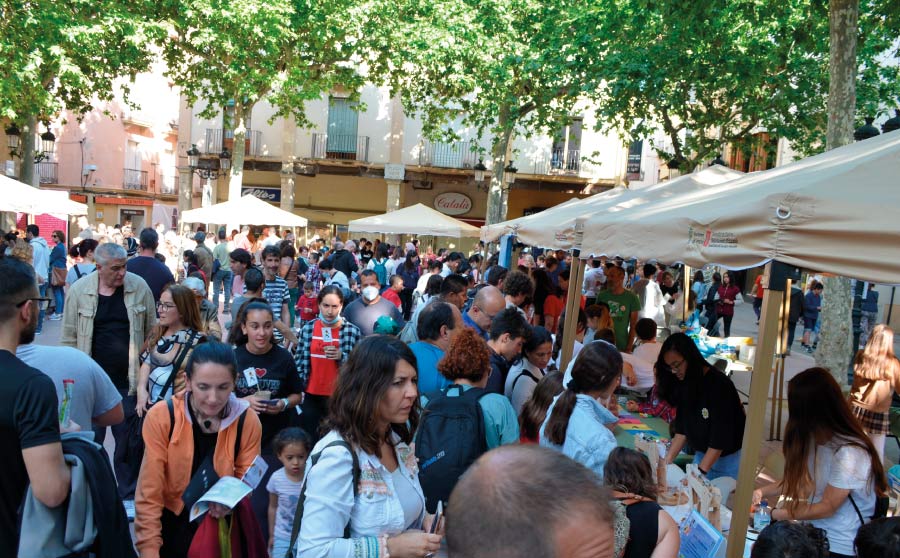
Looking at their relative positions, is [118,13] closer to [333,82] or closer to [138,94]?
[333,82]

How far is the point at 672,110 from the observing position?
1599 cm

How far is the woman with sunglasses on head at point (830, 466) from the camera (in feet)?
11.7

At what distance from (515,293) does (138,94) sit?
42721 mm

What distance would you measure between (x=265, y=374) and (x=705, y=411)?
300 centimetres

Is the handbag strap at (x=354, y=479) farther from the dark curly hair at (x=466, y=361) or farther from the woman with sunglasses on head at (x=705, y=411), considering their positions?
the woman with sunglasses on head at (x=705, y=411)

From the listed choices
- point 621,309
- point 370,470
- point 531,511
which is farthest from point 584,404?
point 621,309

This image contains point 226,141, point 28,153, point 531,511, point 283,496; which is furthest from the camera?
point 226,141

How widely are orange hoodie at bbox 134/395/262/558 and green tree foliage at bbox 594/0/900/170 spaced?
365 inches

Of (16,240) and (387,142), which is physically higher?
(387,142)

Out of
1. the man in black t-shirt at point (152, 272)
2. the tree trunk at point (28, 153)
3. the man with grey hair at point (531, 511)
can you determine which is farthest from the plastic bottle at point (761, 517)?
the tree trunk at point (28, 153)

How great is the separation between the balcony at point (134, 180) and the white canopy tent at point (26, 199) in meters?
31.3

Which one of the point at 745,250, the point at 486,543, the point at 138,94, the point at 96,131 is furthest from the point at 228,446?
the point at 138,94

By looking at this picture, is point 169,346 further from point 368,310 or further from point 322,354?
point 368,310

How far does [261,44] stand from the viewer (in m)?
21.3
